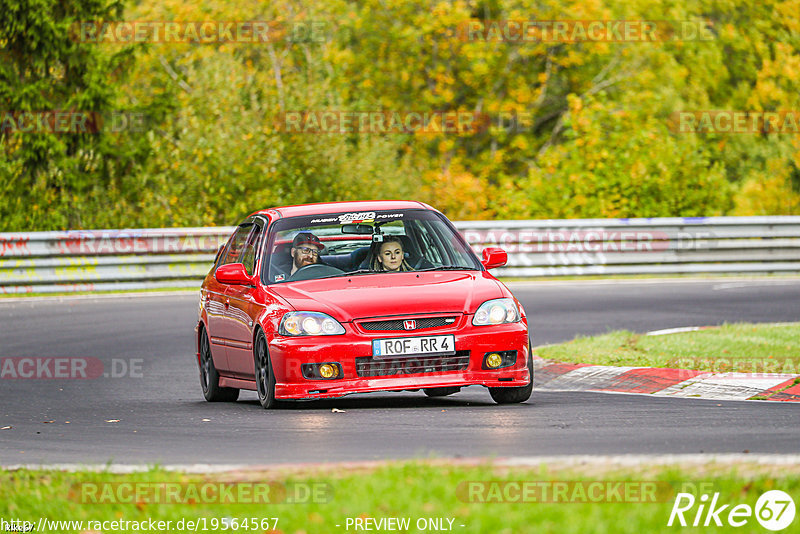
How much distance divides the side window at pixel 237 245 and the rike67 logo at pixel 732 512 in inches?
276

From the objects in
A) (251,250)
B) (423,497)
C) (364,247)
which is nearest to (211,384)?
(251,250)

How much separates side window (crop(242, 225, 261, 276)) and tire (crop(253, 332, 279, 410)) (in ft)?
2.98

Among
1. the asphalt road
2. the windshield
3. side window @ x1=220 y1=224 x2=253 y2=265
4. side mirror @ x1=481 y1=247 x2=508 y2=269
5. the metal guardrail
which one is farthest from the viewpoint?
the metal guardrail

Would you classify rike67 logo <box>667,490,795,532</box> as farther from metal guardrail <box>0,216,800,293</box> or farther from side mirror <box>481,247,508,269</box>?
metal guardrail <box>0,216,800,293</box>

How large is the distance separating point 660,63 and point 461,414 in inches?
1735

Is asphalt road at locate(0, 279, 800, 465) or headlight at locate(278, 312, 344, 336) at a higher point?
headlight at locate(278, 312, 344, 336)

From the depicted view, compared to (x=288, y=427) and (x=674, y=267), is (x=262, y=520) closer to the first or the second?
(x=288, y=427)

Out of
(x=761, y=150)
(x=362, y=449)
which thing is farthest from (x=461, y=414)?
(x=761, y=150)

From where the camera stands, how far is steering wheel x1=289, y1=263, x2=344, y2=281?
10938 millimetres

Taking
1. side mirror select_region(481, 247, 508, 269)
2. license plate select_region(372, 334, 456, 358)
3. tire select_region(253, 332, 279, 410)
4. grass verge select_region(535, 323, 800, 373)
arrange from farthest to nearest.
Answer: grass verge select_region(535, 323, 800, 373) → side mirror select_region(481, 247, 508, 269) → tire select_region(253, 332, 279, 410) → license plate select_region(372, 334, 456, 358)

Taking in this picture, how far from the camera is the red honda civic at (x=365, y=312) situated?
1000 centimetres

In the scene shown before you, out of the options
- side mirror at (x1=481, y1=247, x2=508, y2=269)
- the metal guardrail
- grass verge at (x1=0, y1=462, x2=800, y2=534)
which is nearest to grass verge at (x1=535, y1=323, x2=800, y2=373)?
side mirror at (x1=481, y1=247, x2=508, y2=269)

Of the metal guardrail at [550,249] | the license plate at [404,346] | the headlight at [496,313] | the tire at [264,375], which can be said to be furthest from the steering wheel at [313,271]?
the metal guardrail at [550,249]

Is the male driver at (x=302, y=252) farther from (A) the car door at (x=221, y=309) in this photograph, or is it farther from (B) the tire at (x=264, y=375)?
(A) the car door at (x=221, y=309)
